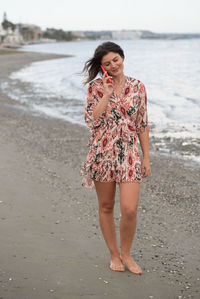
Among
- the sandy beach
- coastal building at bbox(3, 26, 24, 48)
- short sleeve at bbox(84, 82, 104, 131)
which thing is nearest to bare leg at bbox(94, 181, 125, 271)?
the sandy beach

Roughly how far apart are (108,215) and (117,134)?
28.3 inches

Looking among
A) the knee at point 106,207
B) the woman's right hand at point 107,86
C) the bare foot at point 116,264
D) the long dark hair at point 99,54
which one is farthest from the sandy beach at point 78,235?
the long dark hair at point 99,54

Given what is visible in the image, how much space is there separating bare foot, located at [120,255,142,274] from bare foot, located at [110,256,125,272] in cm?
4

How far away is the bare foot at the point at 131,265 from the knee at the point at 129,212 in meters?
0.50

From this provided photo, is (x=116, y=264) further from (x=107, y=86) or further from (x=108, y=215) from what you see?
(x=107, y=86)

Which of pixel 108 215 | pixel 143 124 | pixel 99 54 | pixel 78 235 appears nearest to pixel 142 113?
pixel 143 124

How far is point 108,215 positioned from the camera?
11.5 ft

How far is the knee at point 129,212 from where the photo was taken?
322cm

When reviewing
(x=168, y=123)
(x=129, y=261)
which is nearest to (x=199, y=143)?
(x=168, y=123)

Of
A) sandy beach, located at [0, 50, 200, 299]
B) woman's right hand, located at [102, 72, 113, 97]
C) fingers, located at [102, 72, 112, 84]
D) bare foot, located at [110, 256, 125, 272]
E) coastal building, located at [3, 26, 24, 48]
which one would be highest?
fingers, located at [102, 72, 112, 84]

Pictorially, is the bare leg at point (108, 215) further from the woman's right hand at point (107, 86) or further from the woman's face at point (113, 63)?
the woman's face at point (113, 63)

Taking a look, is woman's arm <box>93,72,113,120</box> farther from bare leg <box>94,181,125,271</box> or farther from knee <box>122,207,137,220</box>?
knee <box>122,207,137,220</box>

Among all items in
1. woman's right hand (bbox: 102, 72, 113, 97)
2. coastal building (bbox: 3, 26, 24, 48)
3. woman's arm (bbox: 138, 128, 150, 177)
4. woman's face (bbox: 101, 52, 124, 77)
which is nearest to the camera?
woman's right hand (bbox: 102, 72, 113, 97)

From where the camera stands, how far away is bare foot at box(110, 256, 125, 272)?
11.7 ft
